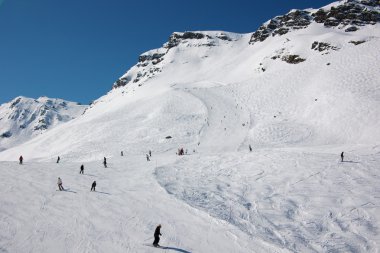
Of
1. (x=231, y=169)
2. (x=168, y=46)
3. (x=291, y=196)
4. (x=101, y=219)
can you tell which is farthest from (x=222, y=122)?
(x=168, y=46)

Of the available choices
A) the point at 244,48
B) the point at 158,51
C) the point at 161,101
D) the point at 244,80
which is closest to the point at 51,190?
the point at 161,101

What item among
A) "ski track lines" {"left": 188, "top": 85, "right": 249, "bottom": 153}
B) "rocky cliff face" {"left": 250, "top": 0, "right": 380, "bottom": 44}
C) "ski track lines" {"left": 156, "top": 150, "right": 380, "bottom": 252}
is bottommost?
"ski track lines" {"left": 156, "top": 150, "right": 380, "bottom": 252}

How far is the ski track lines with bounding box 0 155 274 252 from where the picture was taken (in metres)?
15.4

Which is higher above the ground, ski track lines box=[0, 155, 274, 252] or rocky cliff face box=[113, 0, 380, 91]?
rocky cliff face box=[113, 0, 380, 91]

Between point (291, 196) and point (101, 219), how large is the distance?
1371 cm

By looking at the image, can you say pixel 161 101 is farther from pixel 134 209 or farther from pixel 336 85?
pixel 134 209

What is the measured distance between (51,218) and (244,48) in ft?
359

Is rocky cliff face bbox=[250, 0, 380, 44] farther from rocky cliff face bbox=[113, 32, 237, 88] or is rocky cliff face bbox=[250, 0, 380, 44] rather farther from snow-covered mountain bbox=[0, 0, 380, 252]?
rocky cliff face bbox=[113, 32, 237, 88]

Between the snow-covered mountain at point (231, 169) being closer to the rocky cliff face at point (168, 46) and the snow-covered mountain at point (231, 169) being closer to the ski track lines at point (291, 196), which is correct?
the ski track lines at point (291, 196)

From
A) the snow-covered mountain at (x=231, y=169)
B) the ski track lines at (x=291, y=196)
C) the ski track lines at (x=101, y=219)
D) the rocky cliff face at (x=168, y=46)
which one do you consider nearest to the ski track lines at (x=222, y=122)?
the snow-covered mountain at (x=231, y=169)

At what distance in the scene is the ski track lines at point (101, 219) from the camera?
607 inches

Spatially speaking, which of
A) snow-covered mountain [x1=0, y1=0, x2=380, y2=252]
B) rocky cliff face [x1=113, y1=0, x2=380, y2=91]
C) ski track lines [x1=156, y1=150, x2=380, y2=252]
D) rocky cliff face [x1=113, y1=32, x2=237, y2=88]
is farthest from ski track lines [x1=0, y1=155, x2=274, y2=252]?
rocky cliff face [x1=113, y1=32, x2=237, y2=88]

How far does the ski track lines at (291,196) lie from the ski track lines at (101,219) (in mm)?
1690

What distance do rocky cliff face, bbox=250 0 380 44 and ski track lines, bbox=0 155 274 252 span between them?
90.1 metres
